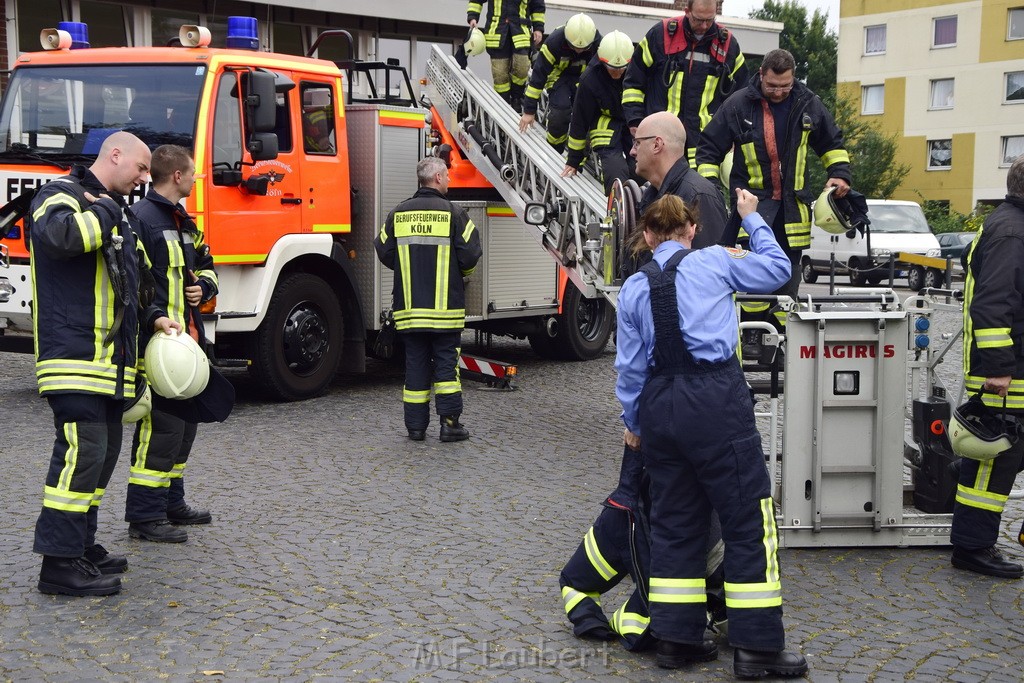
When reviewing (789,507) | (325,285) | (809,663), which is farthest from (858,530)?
(325,285)

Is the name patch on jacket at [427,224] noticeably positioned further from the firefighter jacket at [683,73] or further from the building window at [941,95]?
the building window at [941,95]

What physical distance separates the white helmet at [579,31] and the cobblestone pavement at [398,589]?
11.4 ft

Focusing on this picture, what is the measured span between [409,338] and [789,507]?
3.45 m

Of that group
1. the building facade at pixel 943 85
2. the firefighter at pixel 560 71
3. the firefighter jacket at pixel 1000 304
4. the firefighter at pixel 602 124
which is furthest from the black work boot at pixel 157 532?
the building facade at pixel 943 85

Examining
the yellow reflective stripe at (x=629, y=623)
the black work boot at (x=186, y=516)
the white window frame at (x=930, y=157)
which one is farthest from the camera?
the white window frame at (x=930, y=157)

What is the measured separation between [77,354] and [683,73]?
4.86 meters

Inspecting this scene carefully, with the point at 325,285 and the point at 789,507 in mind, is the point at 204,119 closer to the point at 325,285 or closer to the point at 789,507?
the point at 325,285

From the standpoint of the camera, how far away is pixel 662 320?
423cm

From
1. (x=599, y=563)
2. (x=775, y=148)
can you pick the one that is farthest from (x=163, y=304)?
(x=775, y=148)

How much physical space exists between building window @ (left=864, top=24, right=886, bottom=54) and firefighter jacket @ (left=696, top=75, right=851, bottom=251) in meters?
48.7

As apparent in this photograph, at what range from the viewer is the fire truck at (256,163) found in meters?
8.95

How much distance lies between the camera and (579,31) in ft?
32.0

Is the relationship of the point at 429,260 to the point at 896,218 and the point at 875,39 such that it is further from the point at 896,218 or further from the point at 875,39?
the point at 875,39

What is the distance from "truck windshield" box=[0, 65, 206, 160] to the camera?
8938 millimetres
